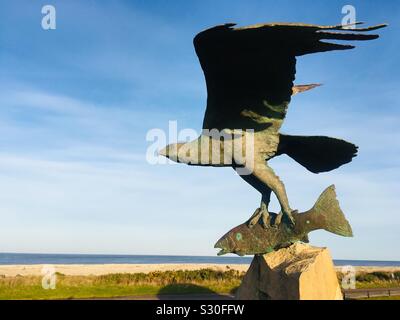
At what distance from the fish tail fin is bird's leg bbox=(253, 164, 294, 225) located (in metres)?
0.51

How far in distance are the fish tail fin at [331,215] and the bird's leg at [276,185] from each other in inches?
20.1

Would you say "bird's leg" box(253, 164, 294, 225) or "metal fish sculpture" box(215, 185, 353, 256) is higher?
"bird's leg" box(253, 164, 294, 225)

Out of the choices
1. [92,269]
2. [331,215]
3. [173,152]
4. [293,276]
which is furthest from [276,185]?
[92,269]

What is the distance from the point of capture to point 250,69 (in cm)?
742

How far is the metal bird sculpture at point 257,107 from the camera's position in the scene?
6703 mm

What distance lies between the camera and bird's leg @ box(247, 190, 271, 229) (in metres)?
8.44

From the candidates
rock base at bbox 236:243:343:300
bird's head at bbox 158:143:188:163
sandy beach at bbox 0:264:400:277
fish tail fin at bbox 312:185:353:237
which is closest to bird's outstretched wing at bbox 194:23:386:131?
bird's head at bbox 158:143:188:163

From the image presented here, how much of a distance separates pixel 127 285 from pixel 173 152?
10580 millimetres

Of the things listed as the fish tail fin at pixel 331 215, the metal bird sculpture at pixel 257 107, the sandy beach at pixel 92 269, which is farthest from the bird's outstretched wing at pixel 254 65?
the sandy beach at pixel 92 269

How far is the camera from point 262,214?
8.55 metres

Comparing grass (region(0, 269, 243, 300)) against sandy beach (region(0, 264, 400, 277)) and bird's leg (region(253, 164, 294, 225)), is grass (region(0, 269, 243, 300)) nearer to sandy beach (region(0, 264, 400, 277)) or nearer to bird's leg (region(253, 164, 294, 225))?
sandy beach (region(0, 264, 400, 277))

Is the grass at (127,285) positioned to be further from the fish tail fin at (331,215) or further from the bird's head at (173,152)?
the fish tail fin at (331,215)
